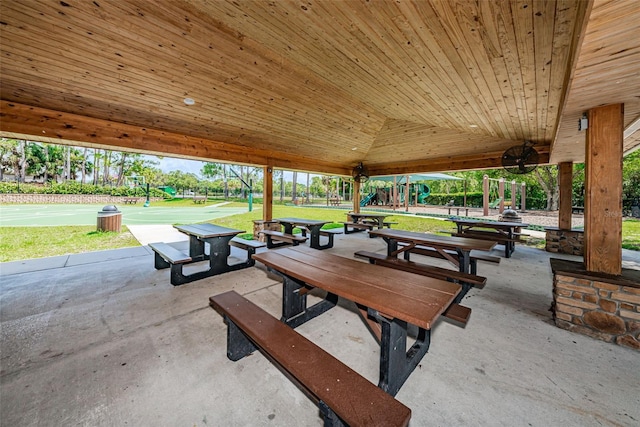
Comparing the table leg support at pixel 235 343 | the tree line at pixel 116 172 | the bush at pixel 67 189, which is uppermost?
the tree line at pixel 116 172

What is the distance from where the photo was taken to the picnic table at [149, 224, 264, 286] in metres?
3.31

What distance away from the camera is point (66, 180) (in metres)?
24.8

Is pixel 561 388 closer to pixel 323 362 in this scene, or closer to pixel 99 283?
pixel 323 362

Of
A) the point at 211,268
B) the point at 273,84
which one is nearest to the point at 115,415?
the point at 211,268

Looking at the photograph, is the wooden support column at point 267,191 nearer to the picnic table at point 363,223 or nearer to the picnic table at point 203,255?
the picnic table at point 363,223

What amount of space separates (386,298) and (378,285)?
0.21 metres

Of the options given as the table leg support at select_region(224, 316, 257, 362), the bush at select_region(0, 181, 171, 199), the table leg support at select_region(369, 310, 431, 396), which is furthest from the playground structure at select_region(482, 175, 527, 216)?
the bush at select_region(0, 181, 171, 199)

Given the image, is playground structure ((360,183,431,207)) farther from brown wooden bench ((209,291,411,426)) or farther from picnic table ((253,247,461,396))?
brown wooden bench ((209,291,411,426))

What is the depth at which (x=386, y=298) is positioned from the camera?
4.72 feet

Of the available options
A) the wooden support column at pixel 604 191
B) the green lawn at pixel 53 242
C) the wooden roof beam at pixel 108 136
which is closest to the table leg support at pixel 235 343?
the wooden support column at pixel 604 191

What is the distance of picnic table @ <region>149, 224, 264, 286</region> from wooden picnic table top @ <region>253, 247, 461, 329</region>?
1.66 meters

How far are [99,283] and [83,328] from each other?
145 centimetres

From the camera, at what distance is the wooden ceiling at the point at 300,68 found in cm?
197

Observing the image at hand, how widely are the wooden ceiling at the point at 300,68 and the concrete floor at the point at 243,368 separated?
7.17 feet
